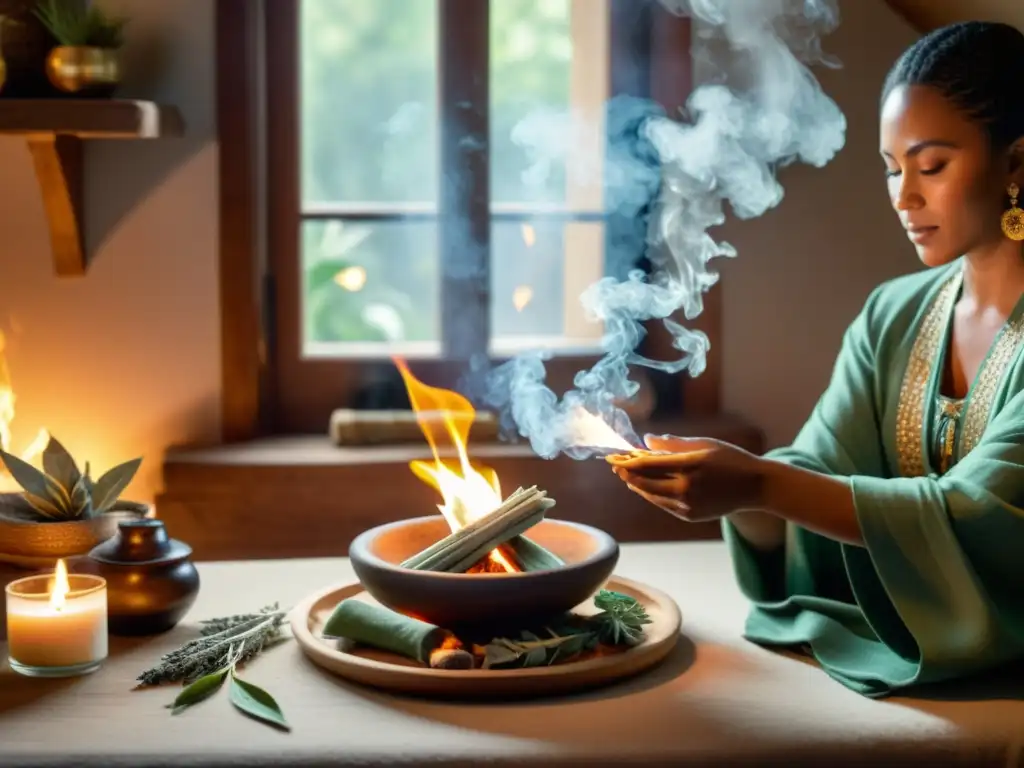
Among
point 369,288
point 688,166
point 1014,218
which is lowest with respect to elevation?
point 369,288

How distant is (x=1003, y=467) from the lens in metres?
1.32

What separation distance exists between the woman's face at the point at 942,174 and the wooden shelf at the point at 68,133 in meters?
1.41

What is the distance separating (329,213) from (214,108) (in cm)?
31

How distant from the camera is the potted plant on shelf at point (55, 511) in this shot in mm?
1670

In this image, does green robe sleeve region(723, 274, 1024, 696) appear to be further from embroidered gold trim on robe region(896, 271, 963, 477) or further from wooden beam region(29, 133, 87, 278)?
wooden beam region(29, 133, 87, 278)

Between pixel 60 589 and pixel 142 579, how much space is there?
4.6 inches

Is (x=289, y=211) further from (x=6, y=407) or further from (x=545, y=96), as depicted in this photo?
(x=6, y=407)

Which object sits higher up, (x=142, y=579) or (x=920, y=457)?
(x=920, y=457)

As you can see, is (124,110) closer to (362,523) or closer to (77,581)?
(362,523)

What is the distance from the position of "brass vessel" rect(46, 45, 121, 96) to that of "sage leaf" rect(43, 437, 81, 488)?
86cm

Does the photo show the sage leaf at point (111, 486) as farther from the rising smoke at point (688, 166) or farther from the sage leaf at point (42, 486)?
the rising smoke at point (688, 166)

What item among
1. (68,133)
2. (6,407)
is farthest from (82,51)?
(6,407)

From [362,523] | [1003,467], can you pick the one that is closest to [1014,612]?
[1003,467]

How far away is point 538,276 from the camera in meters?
2.72
